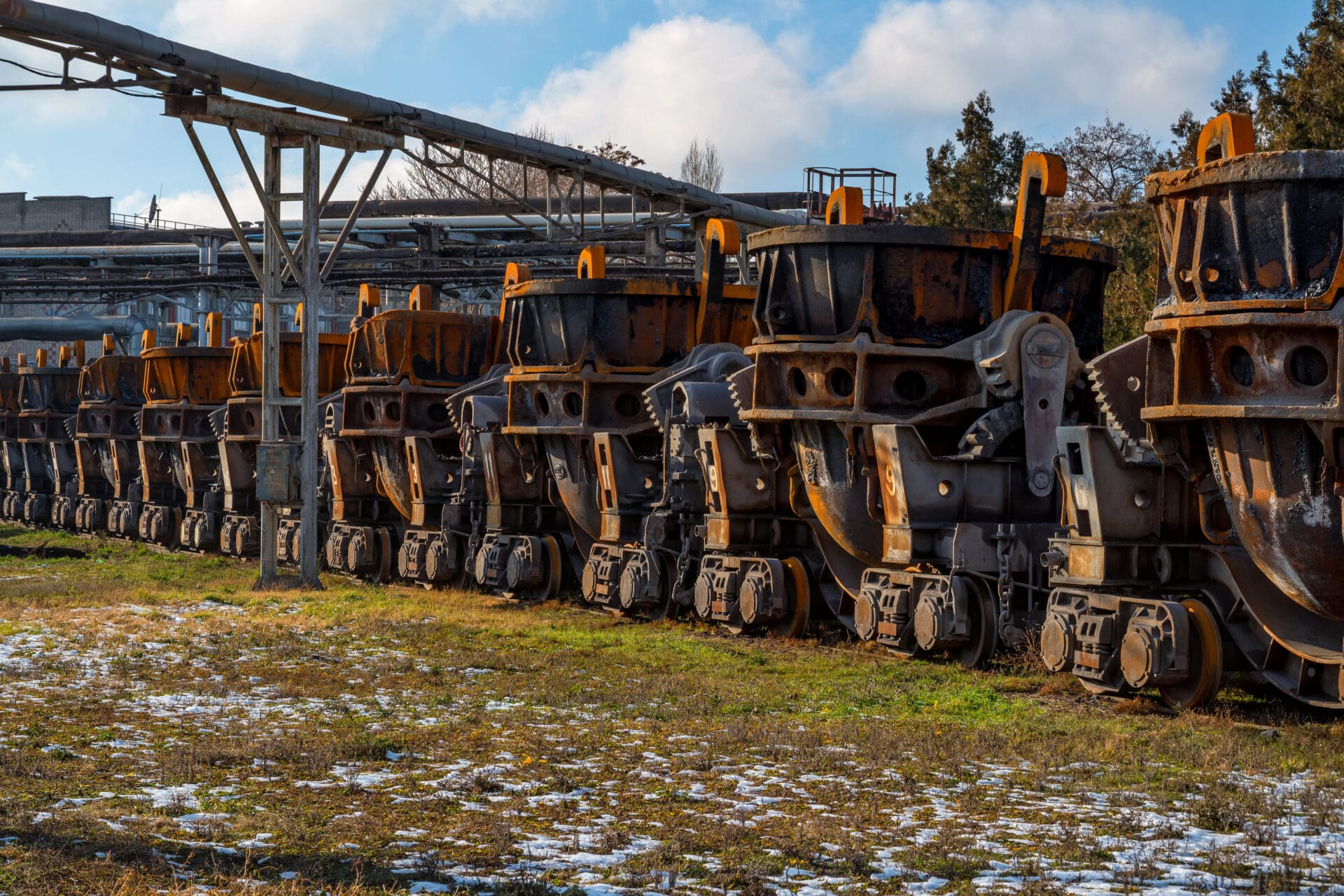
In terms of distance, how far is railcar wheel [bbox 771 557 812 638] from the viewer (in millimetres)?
14984

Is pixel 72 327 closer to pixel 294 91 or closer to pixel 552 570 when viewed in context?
pixel 294 91

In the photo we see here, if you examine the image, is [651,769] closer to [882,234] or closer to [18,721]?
[18,721]

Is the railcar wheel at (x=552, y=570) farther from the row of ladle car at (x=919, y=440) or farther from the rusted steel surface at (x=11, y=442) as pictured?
the rusted steel surface at (x=11, y=442)

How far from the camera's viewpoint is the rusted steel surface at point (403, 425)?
21.3m

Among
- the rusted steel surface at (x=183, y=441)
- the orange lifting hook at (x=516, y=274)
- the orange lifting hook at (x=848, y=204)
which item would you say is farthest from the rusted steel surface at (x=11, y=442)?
the orange lifting hook at (x=848, y=204)

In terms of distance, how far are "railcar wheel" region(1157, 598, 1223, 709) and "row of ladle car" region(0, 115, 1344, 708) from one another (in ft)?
0.08

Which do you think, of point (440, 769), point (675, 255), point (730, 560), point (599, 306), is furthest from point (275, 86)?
point (675, 255)

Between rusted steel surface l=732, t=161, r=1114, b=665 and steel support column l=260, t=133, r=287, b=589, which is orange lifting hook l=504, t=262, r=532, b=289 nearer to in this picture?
steel support column l=260, t=133, r=287, b=589

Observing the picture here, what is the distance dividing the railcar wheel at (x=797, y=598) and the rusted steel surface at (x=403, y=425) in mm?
6975

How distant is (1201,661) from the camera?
1012 centimetres

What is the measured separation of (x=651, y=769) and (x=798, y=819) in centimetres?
138

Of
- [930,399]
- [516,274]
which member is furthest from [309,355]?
[930,399]

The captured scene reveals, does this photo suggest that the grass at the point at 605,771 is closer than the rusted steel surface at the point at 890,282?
Yes

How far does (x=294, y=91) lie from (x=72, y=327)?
23284 mm
